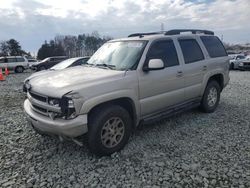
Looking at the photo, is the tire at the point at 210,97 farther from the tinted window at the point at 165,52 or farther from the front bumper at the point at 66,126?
the front bumper at the point at 66,126

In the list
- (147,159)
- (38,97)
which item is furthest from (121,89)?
(38,97)

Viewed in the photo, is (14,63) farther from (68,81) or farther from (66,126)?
(66,126)

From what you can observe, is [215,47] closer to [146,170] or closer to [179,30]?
[179,30]

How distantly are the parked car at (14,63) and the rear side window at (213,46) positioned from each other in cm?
2269

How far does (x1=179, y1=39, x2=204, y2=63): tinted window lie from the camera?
5160mm

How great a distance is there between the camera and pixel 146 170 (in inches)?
137

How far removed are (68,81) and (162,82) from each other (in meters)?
1.76

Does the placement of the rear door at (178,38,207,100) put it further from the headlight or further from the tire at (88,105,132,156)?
the headlight

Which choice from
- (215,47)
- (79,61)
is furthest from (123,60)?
(79,61)

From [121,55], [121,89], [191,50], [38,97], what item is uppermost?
[191,50]

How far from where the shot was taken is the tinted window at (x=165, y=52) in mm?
4512

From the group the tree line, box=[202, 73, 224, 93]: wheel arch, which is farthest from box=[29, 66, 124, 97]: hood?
the tree line

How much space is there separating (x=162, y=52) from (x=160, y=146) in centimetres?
178

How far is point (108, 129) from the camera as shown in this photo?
383cm
